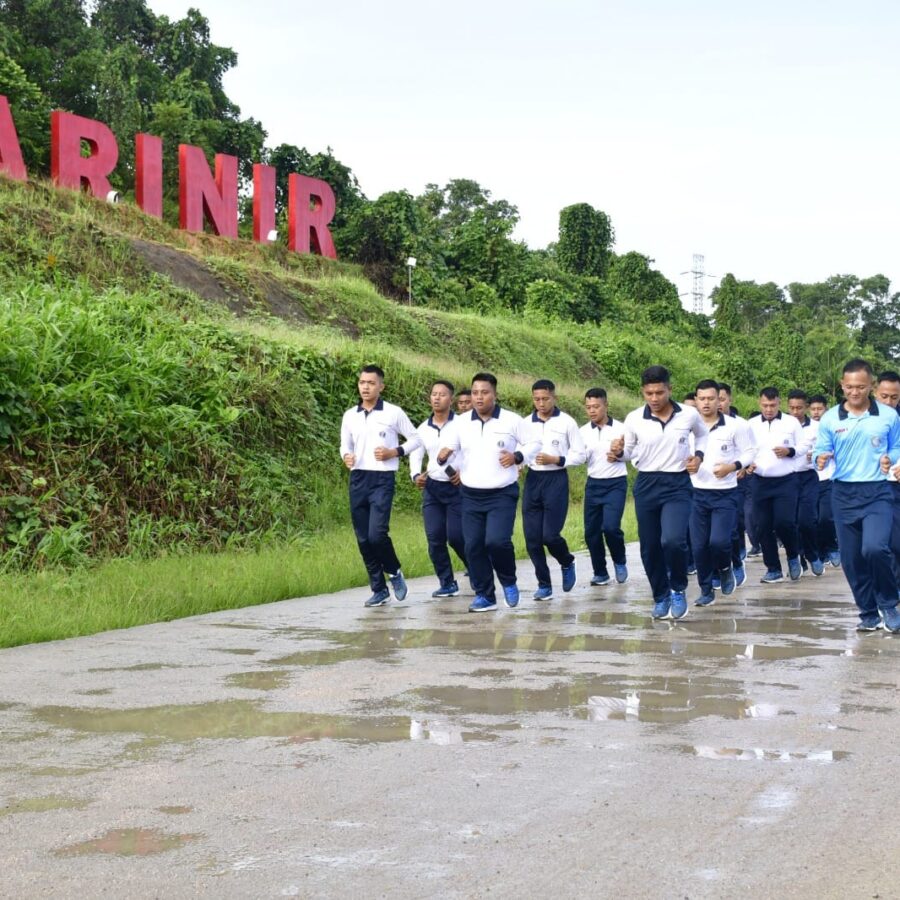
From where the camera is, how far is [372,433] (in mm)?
12094

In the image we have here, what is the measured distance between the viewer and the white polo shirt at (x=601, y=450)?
14094 mm

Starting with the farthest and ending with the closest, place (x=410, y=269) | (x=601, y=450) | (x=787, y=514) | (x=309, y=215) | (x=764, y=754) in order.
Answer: (x=410, y=269) < (x=309, y=215) < (x=787, y=514) < (x=601, y=450) < (x=764, y=754)

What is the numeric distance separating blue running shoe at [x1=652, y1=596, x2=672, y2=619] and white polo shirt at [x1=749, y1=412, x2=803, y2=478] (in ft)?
13.0

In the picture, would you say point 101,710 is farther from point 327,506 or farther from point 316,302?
point 316,302

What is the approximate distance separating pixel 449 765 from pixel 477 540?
6.25 m

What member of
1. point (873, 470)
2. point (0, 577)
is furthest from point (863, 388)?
point (0, 577)

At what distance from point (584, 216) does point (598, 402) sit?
5124 centimetres

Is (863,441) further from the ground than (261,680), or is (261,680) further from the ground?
(863,441)

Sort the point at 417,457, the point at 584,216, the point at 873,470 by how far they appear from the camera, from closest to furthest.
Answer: the point at 873,470
the point at 417,457
the point at 584,216

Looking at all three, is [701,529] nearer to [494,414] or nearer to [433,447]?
[494,414]

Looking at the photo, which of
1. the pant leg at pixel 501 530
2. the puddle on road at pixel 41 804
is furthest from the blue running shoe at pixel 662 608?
the puddle on road at pixel 41 804

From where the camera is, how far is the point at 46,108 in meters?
40.6

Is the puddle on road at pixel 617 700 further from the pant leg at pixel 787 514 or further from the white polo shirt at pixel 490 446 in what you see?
the pant leg at pixel 787 514

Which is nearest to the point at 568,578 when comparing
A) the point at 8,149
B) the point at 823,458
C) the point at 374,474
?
the point at 374,474
